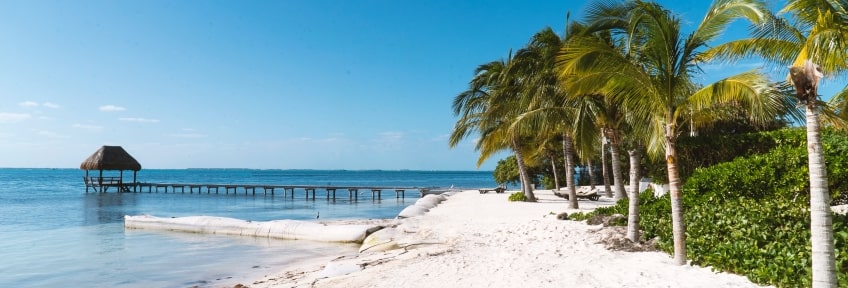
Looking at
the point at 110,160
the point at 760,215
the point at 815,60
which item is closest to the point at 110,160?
the point at 110,160

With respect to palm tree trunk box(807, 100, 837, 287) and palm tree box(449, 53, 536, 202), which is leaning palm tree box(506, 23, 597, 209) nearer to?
palm tree box(449, 53, 536, 202)

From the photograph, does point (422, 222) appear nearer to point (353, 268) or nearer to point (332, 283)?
point (353, 268)

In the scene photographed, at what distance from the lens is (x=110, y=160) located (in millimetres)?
49781

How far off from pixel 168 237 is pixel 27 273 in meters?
5.87

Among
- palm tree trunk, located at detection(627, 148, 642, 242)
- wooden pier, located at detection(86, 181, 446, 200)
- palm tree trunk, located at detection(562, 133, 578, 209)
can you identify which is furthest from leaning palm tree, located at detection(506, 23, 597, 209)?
wooden pier, located at detection(86, 181, 446, 200)

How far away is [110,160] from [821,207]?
187 feet

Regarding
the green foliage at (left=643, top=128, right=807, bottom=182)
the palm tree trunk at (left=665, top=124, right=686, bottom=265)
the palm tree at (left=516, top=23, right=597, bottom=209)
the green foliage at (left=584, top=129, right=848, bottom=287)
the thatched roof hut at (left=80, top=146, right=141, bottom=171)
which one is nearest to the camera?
the green foliage at (left=584, top=129, right=848, bottom=287)

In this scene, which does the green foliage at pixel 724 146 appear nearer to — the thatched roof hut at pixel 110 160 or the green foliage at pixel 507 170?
the green foliage at pixel 507 170

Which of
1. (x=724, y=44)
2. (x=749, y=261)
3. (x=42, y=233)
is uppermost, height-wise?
(x=724, y=44)

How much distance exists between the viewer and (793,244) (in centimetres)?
659

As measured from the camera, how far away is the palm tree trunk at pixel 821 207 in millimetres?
4461

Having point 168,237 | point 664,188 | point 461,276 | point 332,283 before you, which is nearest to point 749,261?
point 461,276

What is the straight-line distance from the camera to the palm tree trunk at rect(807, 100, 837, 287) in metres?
4.46

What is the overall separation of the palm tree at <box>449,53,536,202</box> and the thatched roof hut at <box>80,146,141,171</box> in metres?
41.2
